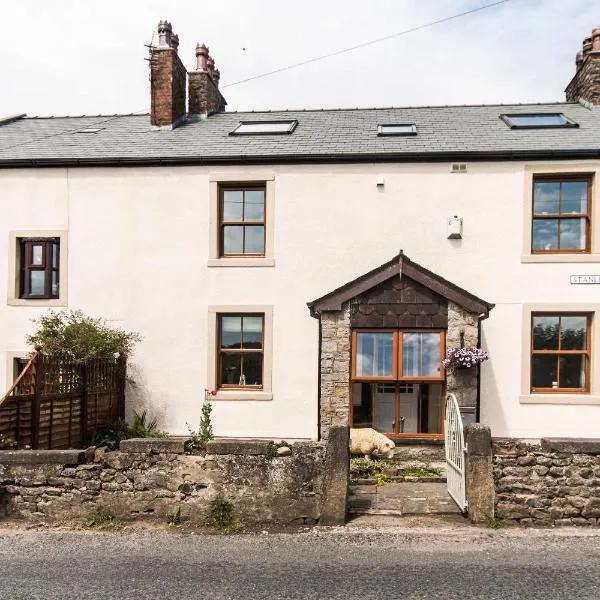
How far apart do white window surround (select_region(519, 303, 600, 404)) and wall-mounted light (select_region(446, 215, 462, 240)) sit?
1.99 meters

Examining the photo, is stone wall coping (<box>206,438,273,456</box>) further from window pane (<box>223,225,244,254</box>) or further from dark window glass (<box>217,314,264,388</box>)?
window pane (<box>223,225,244,254</box>)

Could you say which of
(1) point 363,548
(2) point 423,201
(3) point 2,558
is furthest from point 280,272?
(3) point 2,558

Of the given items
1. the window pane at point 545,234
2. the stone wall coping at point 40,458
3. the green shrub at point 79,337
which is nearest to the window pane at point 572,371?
the window pane at point 545,234

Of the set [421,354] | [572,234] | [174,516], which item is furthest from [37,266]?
[572,234]

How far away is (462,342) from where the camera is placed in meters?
9.52

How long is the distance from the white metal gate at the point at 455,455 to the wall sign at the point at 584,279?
15.3 feet

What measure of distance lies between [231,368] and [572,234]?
772 cm

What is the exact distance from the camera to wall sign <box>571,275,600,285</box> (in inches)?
397

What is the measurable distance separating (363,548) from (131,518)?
2.92 m

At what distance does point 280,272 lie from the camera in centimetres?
1076

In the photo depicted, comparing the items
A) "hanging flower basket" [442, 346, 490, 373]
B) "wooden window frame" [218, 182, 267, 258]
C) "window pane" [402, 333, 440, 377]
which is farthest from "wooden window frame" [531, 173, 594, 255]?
"wooden window frame" [218, 182, 267, 258]

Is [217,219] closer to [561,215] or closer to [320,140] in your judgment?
[320,140]

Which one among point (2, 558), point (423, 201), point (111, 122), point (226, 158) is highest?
point (111, 122)

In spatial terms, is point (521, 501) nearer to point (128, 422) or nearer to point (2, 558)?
point (2, 558)
